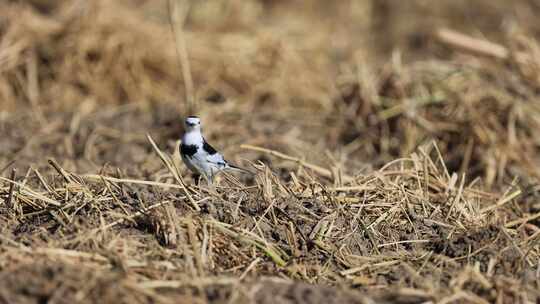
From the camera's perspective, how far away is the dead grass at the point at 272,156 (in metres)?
3.21

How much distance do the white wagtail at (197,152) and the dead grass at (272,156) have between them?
118 mm

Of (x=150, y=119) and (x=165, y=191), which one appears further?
(x=150, y=119)

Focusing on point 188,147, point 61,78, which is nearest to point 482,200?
point 188,147

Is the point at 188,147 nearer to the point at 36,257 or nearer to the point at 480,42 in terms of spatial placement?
the point at 36,257

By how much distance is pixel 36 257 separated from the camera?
123 inches

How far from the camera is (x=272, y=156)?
5.34 meters

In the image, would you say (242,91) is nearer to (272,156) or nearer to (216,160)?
(272,156)

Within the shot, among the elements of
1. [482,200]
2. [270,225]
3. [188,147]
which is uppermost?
[188,147]

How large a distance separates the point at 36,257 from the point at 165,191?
106 cm

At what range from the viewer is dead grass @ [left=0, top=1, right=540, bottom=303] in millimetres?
3213

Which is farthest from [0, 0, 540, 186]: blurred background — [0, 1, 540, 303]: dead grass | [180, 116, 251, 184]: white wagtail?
[180, 116, 251, 184]: white wagtail

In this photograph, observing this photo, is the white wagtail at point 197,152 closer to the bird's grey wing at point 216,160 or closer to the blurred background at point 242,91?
the bird's grey wing at point 216,160

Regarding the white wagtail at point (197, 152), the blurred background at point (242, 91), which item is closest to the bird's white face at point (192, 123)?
the white wagtail at point (197, 152)

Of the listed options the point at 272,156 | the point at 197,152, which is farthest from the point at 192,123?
the point at 272,156
